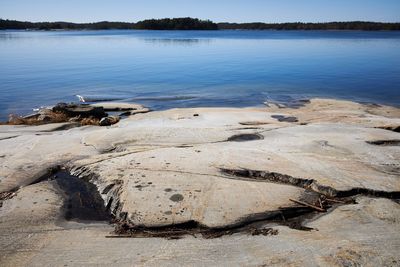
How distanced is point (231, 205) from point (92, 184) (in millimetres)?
2924

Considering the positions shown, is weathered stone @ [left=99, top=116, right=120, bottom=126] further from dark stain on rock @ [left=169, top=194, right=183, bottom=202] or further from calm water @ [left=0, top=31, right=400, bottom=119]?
dark stain on rock @ [left=169, top=194, right=183, bottom=202]

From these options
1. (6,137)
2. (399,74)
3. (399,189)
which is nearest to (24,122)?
(6,137)

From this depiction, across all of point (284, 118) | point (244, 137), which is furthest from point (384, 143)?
point (284, 118)

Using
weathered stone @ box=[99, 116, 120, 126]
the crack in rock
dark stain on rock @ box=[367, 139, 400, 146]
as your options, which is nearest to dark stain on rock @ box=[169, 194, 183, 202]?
the crack in rock

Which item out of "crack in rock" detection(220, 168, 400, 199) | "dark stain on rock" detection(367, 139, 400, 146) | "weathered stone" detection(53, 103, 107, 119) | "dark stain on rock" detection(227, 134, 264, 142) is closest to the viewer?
"crack in rock" detection(220, 168, 400, 199)

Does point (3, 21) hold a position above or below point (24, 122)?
above

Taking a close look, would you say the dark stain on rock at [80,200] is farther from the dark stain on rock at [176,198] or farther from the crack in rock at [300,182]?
the crack in rock at [300,182]

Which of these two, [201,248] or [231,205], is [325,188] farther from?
[201,248]

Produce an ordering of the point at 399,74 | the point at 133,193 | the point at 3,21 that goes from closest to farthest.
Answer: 1. the point at 133,193
2. the point at 399,74
3. the point at 3,21

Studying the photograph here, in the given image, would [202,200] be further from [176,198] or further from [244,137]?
[244,137]

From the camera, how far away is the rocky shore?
14.7 feet

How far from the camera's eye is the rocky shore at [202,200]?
4.48 m

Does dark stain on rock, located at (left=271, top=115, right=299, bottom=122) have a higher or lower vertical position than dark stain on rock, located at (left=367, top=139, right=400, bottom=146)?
lower

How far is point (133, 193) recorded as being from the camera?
6.02m
